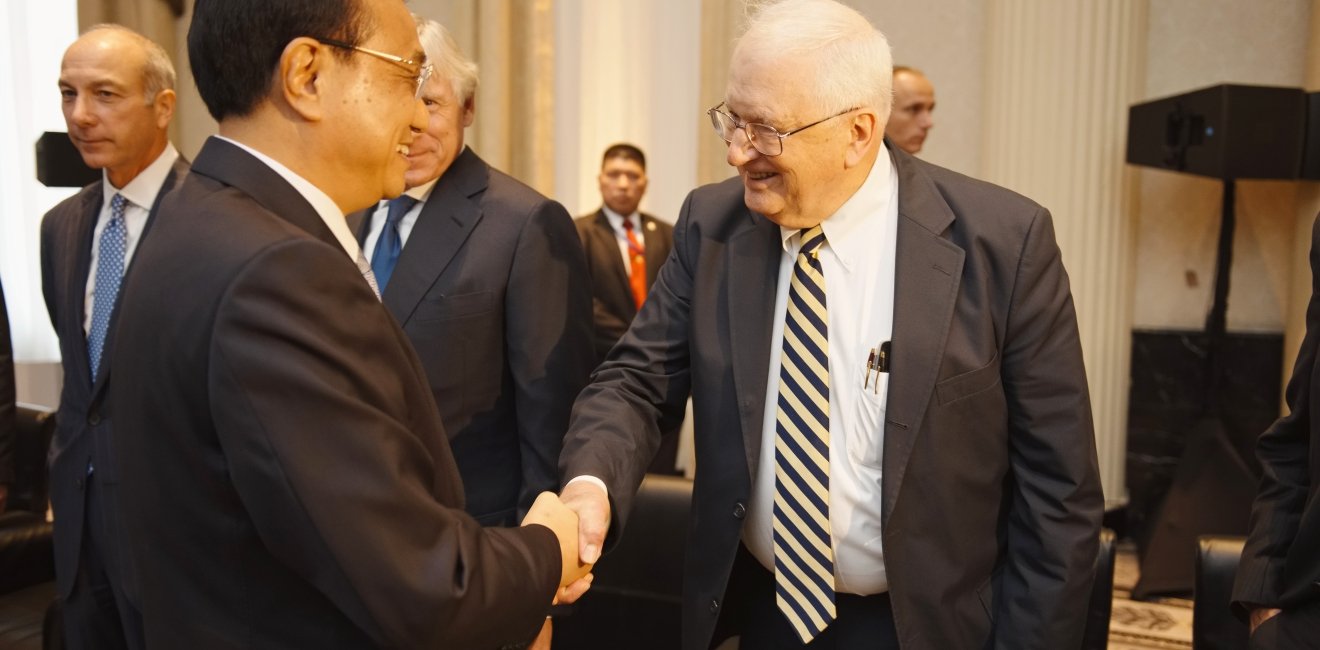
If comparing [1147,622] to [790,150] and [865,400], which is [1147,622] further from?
[790,150]

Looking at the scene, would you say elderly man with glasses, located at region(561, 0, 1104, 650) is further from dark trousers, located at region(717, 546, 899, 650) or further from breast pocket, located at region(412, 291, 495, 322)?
breast pocket, located at region(412, 291, 495, 322)

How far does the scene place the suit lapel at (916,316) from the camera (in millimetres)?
1770

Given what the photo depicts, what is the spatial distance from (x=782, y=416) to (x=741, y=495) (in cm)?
15

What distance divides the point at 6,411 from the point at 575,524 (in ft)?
6.99

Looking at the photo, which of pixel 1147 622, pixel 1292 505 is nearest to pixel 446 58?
pixel 1292 505

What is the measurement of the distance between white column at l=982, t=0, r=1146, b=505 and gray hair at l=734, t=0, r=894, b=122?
375 cm

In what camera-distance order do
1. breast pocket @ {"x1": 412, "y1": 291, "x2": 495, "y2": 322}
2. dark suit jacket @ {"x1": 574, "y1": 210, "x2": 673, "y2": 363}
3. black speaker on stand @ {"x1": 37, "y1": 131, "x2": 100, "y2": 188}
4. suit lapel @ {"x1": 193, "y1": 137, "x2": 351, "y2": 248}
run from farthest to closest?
dark suit jacket @ {"x1": 574, "y1": 210, "x2": 673, "y2": 363} < black speaker on stand @ {"x1": 37, "y1": 131, "x2": 100, "y2": 188} < breast pocket @ {"x1": 412, "y1": 291, "x2": 495, "y2": 322} < suit lapel @ {"x1": 193, "y1": 137, "x2": 351, "y2": 248}

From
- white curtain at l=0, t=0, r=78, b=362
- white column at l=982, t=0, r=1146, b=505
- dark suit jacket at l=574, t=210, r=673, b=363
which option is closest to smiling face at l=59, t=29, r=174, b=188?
dark suit jacket at l=574, t=210, r=673, b=363

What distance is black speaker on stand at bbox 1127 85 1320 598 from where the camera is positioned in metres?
4.55

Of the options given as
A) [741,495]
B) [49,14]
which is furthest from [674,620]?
[49,14]

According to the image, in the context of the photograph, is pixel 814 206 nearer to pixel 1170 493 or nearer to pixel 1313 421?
pixel 1313 421

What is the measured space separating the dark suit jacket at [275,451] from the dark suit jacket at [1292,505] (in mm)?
1297

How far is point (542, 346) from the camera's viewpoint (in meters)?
2.22

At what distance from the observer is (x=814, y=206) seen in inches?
75.1
